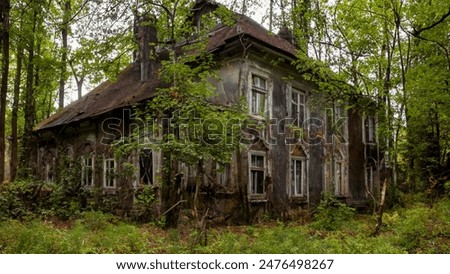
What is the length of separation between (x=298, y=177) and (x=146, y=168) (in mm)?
5563

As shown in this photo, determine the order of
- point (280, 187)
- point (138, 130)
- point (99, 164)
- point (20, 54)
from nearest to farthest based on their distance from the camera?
point (138, 130) → point (280, 187) → point (99, 164) → point (20, 54)

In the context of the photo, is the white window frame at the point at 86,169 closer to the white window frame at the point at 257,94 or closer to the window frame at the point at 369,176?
the white window frame at the point at 257,94

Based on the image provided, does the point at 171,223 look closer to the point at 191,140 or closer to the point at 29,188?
the point at 191,140

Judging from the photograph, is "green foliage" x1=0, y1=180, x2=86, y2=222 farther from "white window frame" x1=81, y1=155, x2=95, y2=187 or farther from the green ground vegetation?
"white window frame" x1=81, y1=155, x2=95, y2=187

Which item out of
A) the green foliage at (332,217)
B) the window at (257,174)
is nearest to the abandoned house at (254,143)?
the window at (257,174)

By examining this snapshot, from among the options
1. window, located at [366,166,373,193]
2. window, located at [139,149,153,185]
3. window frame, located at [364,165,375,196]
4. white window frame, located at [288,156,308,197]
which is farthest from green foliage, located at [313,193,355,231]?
window, located at [366,166,373,193]

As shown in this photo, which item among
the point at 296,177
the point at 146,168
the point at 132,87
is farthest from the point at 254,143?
the point at 132,87

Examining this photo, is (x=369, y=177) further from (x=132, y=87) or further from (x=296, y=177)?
(x=132, y=87)

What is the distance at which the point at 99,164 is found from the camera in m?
16.5

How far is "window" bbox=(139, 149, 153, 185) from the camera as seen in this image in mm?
14656

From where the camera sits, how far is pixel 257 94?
13.6m

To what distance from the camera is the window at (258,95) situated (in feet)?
44.0
